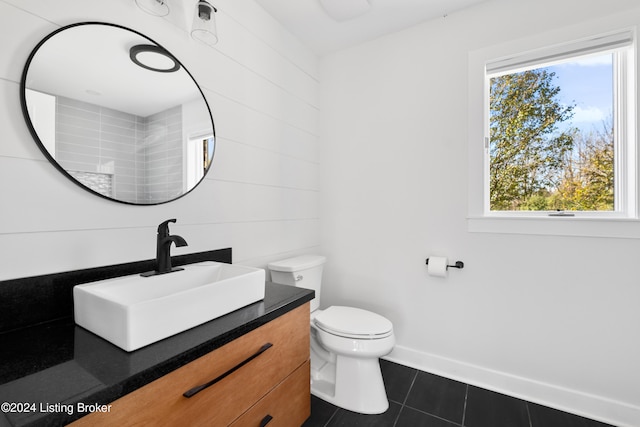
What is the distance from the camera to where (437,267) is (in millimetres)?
1864

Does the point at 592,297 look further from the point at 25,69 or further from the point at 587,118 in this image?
the point at 25,69

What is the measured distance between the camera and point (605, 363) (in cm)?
154

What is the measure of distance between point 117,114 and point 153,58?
313 mm

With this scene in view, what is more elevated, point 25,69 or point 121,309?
point 25,69

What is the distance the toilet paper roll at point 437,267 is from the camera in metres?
1.85

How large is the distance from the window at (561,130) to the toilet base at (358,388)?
123 cm

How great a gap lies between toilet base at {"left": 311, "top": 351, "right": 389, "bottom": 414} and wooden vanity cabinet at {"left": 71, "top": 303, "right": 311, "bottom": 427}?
1.19 feet

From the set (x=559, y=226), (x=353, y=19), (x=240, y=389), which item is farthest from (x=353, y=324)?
(x=353, y=19)

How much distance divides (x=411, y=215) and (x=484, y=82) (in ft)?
3.08

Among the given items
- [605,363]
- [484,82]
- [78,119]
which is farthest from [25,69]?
[605,363]

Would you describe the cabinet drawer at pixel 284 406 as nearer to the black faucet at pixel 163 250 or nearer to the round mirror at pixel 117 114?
the black faucet at pixel 163 250

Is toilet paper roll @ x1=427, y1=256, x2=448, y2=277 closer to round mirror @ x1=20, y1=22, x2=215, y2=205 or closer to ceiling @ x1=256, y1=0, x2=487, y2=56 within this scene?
round mirror @ x1=20, y1=22, x2=215, y2=205

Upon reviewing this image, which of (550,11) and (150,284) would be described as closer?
(150,284)

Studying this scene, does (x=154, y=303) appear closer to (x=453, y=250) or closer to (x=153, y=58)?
(x=153, y=58)
